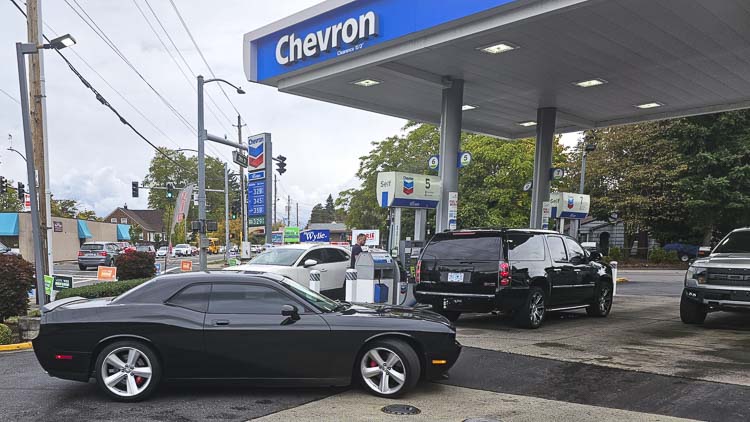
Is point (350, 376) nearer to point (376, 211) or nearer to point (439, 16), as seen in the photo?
point (439, 16)

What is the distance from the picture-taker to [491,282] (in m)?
9.63

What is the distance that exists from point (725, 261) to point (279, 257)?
9543mm

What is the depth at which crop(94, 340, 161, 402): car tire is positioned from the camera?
5742mm

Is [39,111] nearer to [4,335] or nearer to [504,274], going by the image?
[4,335]

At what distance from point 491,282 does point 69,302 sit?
6180 millimetres

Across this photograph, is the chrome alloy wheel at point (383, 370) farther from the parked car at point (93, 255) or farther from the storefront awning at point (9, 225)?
the storefront awning at point (9, 225)

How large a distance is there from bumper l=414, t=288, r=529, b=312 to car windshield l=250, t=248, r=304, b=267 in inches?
208

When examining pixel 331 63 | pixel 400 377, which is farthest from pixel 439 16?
pixel 400 377

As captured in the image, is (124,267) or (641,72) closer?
(641,72)

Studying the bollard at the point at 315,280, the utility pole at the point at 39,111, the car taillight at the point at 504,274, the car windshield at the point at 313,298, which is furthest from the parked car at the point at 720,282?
the utility pole at the point at 39,111

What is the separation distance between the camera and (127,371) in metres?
5.78

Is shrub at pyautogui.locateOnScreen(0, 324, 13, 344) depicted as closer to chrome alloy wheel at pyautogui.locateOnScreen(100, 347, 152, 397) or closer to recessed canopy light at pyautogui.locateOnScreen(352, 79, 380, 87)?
chrome alloy wheel at pyautogui.locateOnScreen(100, 347, 152, 397)

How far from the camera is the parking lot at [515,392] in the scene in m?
5.43

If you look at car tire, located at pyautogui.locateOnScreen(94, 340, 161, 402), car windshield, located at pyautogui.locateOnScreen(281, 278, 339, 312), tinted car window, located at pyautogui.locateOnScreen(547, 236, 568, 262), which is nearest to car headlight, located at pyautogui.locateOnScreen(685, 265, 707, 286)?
tinted car window, located at pyautogui.locateOnScreen(547, 236, 568, 262)
